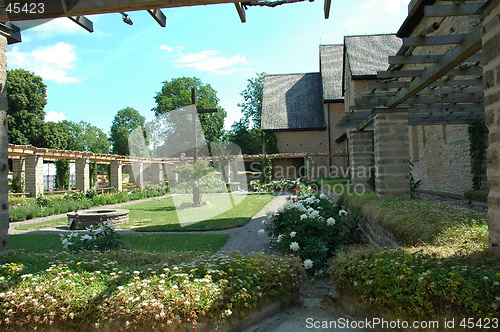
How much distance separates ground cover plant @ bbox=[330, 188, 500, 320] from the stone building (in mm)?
22471

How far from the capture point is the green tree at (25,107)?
103ft

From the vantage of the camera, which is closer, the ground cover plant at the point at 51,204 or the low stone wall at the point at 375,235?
the low stone wall at the point at 375,235

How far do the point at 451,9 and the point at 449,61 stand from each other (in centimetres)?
83

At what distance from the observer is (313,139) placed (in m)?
29.8

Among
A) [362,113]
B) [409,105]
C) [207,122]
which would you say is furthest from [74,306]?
[207,122]

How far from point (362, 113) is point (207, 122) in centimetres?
3375

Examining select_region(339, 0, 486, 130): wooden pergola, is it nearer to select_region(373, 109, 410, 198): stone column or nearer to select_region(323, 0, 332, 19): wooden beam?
select_region(373, 109, 410, 198): stone column

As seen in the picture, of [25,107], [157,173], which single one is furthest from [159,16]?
[25,107]

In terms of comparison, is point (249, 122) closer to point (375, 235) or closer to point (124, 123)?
point (124, 123)

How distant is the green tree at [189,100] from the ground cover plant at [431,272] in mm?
37587

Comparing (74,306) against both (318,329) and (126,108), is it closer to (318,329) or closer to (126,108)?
(318,329)

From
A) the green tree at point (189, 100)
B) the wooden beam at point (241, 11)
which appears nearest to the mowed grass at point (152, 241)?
the wooden beam at point (241, 11)

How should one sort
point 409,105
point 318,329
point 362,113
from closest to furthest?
point 318,329 → point 409,105 → point 362,113

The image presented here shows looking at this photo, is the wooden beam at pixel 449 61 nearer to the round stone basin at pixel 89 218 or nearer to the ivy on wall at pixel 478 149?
the ivy on wall at pixel 478 149
